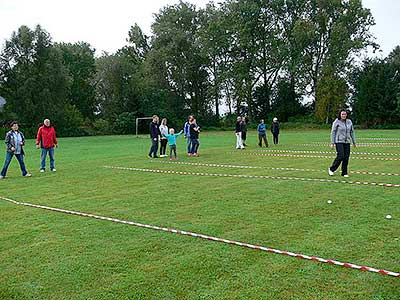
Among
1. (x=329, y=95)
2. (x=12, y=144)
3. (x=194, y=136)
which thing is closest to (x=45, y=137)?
(x=12, y=144)

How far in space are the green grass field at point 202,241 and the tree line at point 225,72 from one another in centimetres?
4397

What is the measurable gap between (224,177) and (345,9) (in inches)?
1909

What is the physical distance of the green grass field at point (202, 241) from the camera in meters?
4.60

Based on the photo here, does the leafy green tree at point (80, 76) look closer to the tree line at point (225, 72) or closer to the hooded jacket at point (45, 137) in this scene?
the tree line at point (225, 72)

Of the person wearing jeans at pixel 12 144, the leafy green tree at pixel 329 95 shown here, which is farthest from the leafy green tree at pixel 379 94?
the person wearing jeans at pixel 12 144

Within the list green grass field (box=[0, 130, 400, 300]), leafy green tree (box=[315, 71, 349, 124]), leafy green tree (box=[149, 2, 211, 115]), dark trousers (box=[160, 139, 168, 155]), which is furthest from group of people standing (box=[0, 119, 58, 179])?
leafy green tree (box=[149, 2, 211, 115])

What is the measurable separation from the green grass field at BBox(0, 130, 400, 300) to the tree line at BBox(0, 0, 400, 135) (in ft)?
144

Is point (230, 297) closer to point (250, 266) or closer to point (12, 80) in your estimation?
point (250, 266)

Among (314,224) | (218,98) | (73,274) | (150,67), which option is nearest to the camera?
(73,274)

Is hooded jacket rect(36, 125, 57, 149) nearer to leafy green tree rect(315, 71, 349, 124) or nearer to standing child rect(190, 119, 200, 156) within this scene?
standing child rect(190, 119, 200, 156)

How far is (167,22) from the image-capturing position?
60.0 m

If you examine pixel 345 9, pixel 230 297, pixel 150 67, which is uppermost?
pixel 345 9

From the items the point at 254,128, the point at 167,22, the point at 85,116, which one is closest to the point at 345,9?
the point at 254,128

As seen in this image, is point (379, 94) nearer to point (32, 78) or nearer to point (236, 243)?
point (32, 78)
